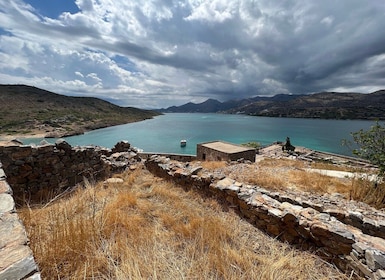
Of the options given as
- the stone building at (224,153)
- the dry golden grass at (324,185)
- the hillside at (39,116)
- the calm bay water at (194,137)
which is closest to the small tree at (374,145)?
the dry golden grass at (324,185)

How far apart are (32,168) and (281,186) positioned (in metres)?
8.37

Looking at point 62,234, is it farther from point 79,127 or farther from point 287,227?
point 79,127

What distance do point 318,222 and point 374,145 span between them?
173 inches

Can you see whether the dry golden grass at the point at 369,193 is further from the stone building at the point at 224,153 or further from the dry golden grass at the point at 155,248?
the stone building at the point at 224,153

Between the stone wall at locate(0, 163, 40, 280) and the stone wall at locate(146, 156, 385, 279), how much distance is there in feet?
11.1

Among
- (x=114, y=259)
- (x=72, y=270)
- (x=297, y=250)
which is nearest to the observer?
(x=72, y=270)

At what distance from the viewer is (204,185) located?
5004mm

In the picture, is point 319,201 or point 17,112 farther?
point 17,112

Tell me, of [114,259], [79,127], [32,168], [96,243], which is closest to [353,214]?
[114,259]

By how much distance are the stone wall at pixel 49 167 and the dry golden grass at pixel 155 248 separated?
342 centimetres

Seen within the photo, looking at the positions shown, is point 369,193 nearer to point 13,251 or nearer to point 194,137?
point 13,251

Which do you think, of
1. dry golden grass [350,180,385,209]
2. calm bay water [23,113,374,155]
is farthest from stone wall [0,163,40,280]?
calm bay water [23,113,374,155]

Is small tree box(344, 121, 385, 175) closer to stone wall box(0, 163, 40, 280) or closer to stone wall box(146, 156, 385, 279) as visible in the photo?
stone wall box(146, 156, 385, 279)

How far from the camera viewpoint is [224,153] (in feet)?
56.2
